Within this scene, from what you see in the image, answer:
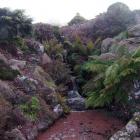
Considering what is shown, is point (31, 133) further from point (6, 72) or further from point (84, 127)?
point (6, 72)

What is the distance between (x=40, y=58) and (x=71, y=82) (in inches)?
83.9

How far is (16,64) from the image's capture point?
17891 millimetres

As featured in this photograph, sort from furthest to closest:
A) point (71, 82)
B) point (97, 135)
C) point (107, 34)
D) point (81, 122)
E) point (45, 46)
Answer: point (107, 34), point (45, 46), point (71, 82), point (81, 122), point (97, 135)

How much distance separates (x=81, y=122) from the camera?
15039mm

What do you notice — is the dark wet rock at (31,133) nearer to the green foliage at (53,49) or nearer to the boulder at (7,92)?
the boulder at (7,92)

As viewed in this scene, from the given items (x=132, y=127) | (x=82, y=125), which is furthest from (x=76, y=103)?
(x=132, y=127)

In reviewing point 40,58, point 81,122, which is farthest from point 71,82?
point 81,122

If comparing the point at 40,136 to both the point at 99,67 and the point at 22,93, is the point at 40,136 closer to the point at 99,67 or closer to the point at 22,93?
the point at 22,93

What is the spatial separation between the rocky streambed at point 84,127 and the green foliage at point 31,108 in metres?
0.79

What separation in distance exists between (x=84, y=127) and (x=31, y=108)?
2103 millimetres

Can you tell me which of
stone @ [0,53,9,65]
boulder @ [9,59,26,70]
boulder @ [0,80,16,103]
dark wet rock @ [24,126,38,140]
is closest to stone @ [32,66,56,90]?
boulder @ [9,59,26,70]

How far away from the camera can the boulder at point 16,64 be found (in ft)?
56.8

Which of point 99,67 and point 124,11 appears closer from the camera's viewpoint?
point 99,67

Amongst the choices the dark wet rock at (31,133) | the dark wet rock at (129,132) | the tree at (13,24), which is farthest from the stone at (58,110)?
the tree at (13,24)
